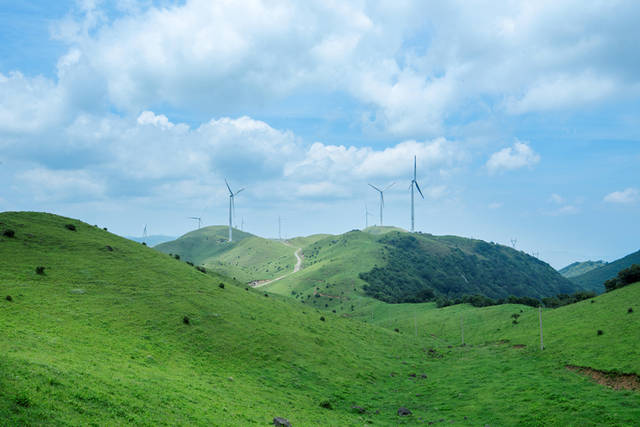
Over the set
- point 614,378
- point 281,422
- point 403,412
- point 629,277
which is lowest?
point 403,412

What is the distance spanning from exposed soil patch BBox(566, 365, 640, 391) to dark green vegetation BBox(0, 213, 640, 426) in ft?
3.54

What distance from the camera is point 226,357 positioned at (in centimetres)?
4869

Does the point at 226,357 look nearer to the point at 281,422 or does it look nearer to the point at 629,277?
the point at 281,422

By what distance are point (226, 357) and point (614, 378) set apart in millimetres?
47111

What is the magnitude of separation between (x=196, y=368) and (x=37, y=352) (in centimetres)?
1631

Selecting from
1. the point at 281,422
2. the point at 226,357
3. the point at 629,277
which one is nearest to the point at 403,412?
the point at 281,422

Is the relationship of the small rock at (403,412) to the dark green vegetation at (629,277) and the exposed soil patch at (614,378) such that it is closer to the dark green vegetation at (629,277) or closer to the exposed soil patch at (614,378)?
the exposed soil patch at (614,378)

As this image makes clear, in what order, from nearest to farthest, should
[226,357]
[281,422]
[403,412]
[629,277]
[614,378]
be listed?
[281,422], [403,412], [614,378], [226,357], [629,277]

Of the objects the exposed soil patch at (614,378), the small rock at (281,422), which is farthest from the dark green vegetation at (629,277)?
the small rock at (281,422)

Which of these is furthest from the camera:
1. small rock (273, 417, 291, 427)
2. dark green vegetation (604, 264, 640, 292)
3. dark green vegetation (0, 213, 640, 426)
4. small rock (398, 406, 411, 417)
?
dark green vegetation (604, 264, 640, 292)

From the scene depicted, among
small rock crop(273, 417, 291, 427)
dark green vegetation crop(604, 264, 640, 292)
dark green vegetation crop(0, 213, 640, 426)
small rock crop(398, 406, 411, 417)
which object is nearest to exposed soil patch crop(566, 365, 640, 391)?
dark green vegetation crop(0, 213, 640, 426)

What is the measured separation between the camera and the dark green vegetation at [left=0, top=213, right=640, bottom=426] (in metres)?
27.9

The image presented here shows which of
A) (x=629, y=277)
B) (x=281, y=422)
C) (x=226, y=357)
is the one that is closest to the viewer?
(x=281, y=422)

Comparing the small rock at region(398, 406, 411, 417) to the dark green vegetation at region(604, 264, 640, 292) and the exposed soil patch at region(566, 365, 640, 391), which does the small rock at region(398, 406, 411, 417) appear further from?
the dark green vegetation at region(604, 264, 640, 292)
